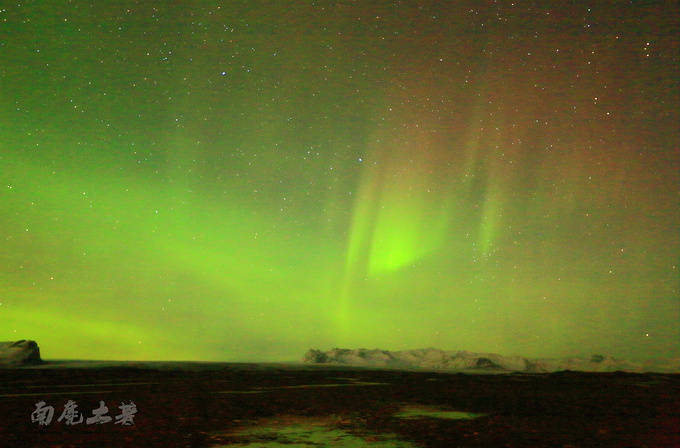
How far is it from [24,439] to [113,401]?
1223cm

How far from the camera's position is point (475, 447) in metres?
13.1

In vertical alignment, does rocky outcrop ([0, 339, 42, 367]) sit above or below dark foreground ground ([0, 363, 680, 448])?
below

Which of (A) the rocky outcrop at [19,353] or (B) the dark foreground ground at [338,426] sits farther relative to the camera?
(A) the rocky outcrop at [19,353]

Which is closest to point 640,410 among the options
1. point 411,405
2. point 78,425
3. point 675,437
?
point 675,437

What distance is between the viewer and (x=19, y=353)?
138 meters

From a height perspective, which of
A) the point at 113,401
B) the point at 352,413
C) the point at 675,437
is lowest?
the point at 113,401

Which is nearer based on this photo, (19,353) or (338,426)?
(338,426)

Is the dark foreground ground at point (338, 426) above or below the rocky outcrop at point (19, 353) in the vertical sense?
above

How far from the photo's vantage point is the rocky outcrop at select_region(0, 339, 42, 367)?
438 ft

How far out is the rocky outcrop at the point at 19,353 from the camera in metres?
134

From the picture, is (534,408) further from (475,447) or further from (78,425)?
(78,425)

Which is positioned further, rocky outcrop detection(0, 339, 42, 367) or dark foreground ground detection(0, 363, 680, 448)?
rocky outcrop detection(0, 339, 42, 367)

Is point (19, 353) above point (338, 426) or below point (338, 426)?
below

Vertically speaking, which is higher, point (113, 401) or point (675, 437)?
point (675, 437)
